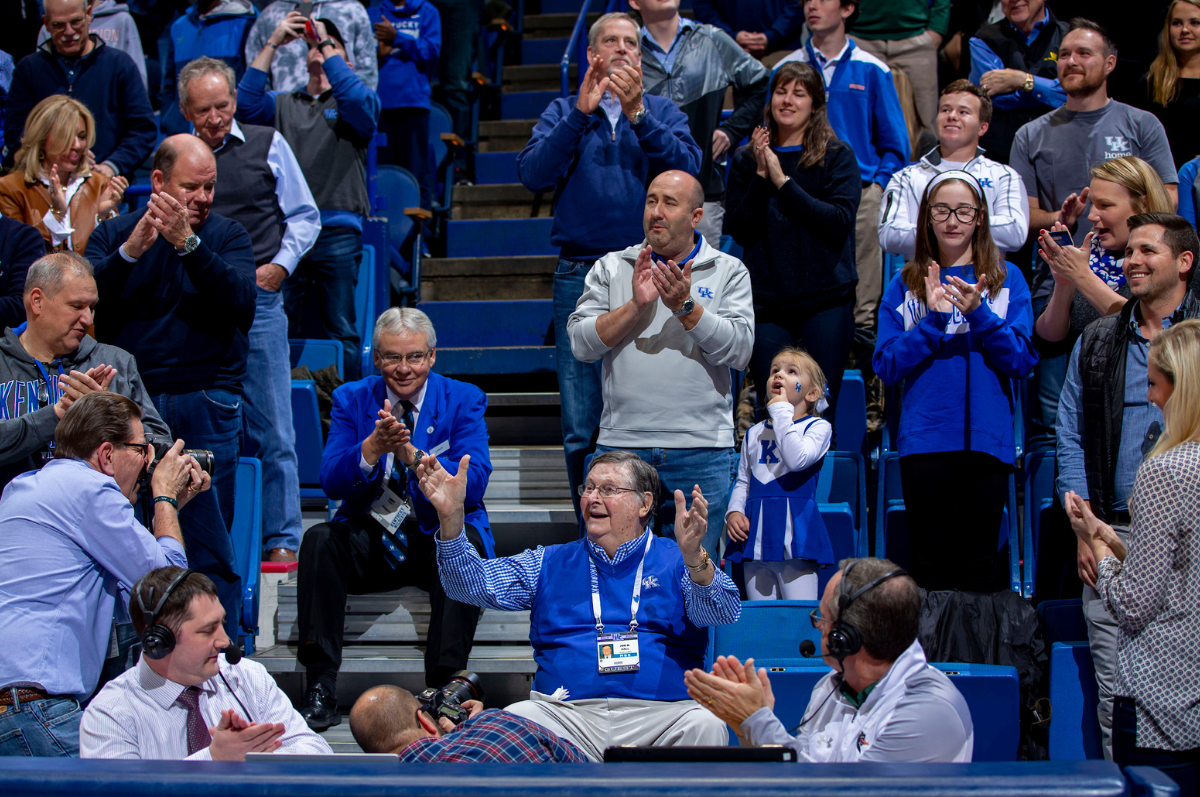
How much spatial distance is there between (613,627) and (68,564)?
1403 millimetres

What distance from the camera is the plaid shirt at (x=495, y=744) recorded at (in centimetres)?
257

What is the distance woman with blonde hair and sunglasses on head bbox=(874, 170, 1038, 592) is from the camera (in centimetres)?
369

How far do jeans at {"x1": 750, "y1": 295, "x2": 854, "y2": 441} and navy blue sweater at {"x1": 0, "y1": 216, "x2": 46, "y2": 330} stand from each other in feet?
8.60

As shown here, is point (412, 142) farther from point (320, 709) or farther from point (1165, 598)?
point (1165, 598)

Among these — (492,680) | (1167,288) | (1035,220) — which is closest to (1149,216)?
(1167,288)

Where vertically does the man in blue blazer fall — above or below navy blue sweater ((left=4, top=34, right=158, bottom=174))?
below

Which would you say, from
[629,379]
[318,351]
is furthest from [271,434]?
[629,379]

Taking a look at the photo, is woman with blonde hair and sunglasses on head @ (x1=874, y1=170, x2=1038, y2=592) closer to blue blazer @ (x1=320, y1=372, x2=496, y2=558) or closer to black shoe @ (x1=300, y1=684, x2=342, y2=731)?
blue blazer @ (x1=320, y1=372, x2=496, y2=558)

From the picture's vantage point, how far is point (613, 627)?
3207 millimetres

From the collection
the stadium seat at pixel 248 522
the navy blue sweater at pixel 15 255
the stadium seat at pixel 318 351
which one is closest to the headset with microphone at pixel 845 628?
the stadium seat at pixel 248 522

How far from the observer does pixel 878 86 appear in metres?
5.23

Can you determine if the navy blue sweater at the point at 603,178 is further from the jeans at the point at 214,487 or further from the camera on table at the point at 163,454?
the camera on table at the point at 163,454

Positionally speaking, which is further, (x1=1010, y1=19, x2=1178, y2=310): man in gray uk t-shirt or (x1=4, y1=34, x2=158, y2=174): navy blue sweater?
(x1=4, y1=34, x2=158, y2=174): navy blue sweater

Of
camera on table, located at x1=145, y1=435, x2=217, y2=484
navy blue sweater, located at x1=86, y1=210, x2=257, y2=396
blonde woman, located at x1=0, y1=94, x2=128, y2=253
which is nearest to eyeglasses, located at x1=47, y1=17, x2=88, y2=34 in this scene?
blonde woman, located at x1=0, y1=94, x2=128, y2=253
